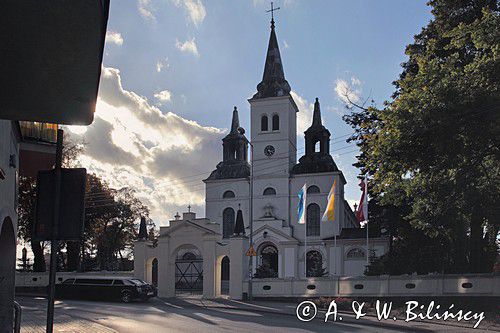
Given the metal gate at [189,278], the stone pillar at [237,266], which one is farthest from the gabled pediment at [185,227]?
the metal gate at [189,278]

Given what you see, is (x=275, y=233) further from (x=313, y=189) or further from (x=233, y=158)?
(x=233, y=158)

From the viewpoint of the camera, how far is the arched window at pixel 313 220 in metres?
59.9

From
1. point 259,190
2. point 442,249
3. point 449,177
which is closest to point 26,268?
point 259,190

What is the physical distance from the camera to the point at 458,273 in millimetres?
28562

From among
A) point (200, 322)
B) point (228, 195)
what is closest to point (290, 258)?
point (228, 195)

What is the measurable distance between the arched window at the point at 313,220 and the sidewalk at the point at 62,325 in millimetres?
38572

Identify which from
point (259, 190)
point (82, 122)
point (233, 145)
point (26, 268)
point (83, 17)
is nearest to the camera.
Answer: point (83, 17)

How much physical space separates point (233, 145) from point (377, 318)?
4579cm

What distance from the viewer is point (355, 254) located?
54.0 meters

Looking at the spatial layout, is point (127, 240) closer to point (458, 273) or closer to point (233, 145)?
point (233, 145)

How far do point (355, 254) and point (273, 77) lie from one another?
22712mm

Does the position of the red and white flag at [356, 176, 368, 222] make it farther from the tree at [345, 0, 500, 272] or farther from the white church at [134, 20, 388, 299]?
the white church at [134, 20, 388, 299]

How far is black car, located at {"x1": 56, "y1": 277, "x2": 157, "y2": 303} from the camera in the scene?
1261 inches

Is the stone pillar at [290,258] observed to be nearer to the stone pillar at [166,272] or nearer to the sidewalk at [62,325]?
the stone pillar at [166,272]
